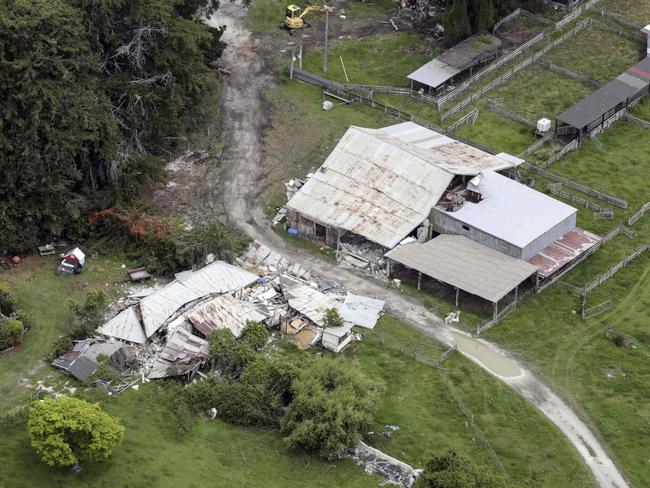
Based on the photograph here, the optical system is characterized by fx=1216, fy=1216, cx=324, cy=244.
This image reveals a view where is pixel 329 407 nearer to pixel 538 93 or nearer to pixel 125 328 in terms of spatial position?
pixel 125 328

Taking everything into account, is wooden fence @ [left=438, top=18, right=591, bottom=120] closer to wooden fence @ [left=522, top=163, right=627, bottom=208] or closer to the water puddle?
wooden fence @ [left=522, top=163, right=627, bottom=208]

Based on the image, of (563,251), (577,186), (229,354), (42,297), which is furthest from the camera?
(577,186)

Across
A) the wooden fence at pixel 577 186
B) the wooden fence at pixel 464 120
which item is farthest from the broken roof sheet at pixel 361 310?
the wooden fence at pixel 464 120

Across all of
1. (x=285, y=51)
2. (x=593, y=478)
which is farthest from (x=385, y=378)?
(x=285, y=51)

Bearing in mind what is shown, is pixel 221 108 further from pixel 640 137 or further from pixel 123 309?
pixel 640 137

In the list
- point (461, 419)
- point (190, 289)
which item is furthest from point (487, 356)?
point (190, 289)

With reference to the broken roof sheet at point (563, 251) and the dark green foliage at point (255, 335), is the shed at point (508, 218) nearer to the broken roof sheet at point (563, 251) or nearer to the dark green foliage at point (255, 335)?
the broken roof sheet at point (563, 251)
